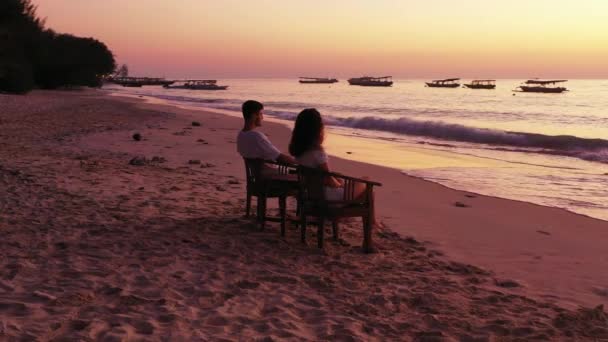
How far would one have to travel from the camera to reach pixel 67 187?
8.05m

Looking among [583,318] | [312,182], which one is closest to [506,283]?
[583,318]

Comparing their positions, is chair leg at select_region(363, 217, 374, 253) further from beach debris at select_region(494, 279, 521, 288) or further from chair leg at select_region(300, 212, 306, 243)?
beach debris at select_region(494, 279, 521, 288)

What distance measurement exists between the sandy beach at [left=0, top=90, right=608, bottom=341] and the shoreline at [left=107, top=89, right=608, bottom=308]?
0.10ft

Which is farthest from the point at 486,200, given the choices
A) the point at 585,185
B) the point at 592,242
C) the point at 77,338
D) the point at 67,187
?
the point at 77,338

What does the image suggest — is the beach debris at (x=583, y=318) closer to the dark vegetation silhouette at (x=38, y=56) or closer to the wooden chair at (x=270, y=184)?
the wooden chair at (x=270, y=184)

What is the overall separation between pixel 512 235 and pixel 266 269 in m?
3.39

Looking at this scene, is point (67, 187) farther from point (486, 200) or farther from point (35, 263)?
point (486, 200)

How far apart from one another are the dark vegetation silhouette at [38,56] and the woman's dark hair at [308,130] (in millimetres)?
39057

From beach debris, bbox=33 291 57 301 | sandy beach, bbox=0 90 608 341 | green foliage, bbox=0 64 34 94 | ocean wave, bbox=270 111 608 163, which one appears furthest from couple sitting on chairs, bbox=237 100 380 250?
green foliage, bbox=0 64 34 94

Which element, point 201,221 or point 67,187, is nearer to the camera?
point 201,221

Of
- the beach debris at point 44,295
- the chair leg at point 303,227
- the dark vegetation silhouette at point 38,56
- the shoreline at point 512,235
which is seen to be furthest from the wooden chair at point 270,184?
the dark vegetation silhouette at point 38,56

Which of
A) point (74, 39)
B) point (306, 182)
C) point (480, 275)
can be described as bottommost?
point (480, 275)

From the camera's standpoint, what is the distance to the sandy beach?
12.5 feet

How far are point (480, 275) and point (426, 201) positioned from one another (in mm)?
3762
